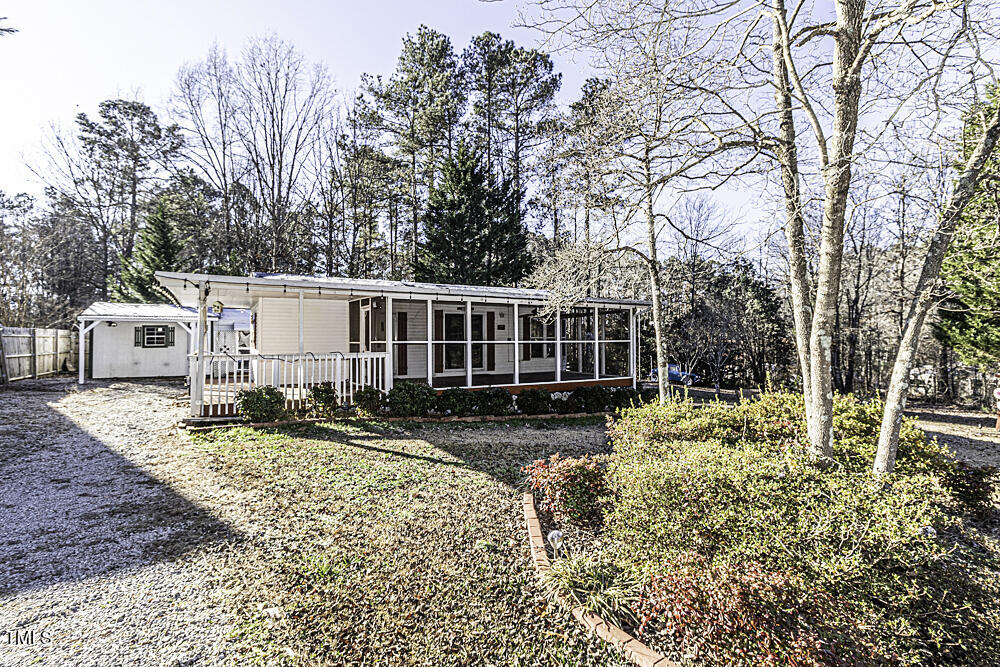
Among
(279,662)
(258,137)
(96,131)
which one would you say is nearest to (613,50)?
(279,662)

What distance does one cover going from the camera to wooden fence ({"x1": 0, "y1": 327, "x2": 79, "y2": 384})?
625 inches

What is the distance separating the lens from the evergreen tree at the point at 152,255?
22891mm

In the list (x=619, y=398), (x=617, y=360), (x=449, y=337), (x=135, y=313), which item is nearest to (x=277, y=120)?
(x=135, y=313)

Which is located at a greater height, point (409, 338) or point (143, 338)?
point (143, 338)

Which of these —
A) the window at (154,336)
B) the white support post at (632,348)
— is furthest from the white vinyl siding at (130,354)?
the white support post at (632,348)

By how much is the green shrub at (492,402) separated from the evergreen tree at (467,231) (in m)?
11.1

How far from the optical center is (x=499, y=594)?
3.29 m

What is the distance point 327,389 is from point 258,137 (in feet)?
61.3

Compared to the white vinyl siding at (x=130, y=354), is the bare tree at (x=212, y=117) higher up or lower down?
higher up

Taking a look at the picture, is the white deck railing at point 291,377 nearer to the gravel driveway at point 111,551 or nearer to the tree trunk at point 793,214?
the gravel driveway at point 111,551

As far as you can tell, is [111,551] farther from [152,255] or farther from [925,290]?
[152,255]

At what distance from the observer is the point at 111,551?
3.99 meters

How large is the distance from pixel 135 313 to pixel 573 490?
19504 millimetres

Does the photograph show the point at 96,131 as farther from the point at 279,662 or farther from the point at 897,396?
the point at 897,396
